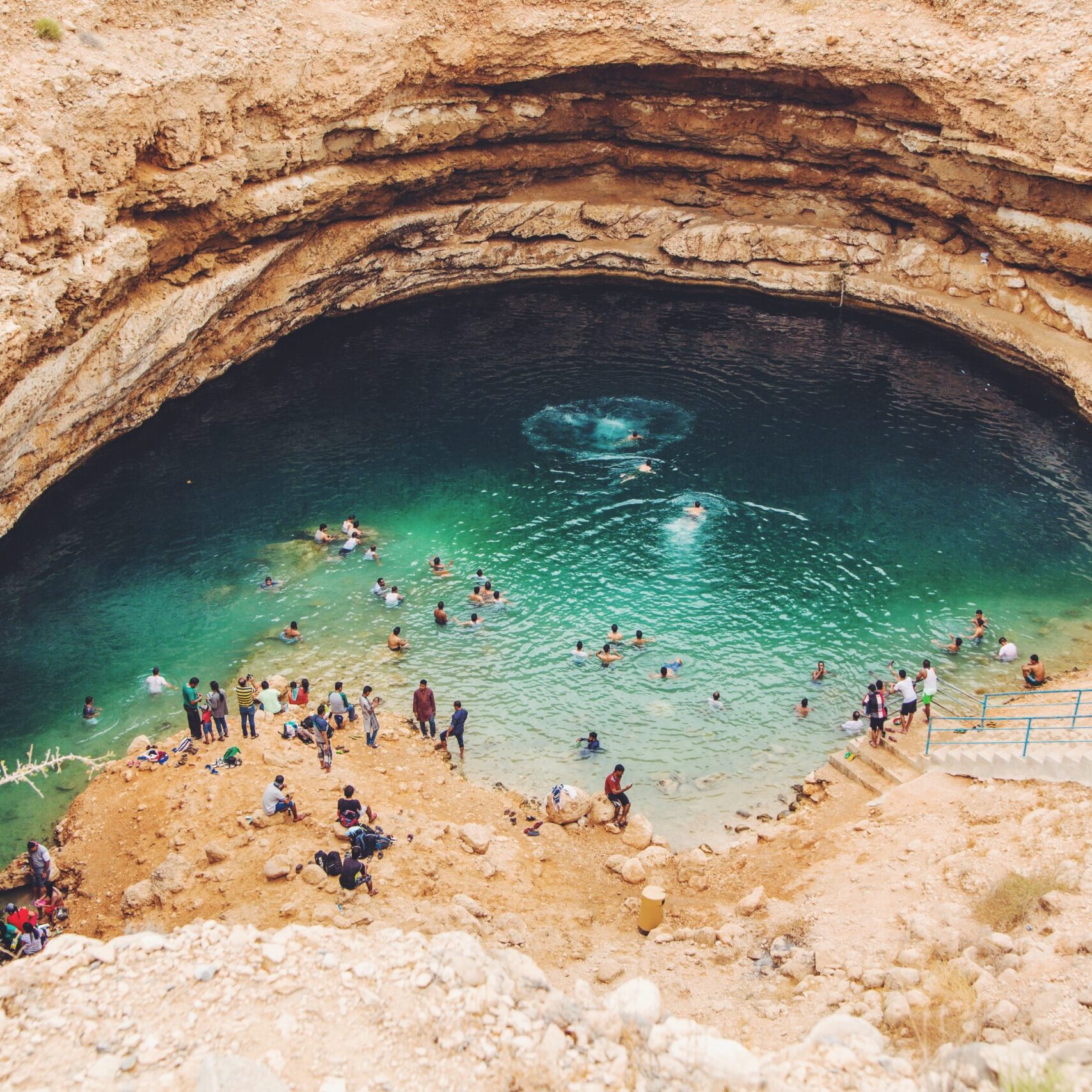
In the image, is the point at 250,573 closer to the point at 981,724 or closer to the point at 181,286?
the point at 181,286

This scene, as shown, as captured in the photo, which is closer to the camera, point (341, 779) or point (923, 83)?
point (341, 779)

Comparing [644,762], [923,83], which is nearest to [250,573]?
[644,762]

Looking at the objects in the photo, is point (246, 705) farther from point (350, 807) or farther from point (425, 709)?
point (350, 807)

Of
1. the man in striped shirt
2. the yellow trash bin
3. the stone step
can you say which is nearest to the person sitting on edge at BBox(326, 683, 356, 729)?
the man in striped shirt

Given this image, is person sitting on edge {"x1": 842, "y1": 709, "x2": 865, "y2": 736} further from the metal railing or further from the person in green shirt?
the person in green shirt

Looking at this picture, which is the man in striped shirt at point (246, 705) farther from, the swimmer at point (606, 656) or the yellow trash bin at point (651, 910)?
the yellow trash bin at point (651, 910)
